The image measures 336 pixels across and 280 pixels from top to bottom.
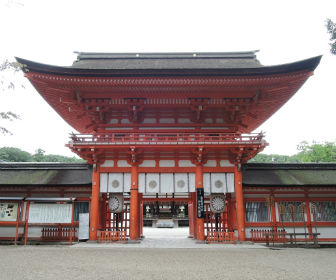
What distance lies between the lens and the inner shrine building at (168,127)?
46.6 ft

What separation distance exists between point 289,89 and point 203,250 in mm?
10152

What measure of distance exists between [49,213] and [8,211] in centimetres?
231

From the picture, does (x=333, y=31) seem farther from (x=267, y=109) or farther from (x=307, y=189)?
(x=307, y=189)

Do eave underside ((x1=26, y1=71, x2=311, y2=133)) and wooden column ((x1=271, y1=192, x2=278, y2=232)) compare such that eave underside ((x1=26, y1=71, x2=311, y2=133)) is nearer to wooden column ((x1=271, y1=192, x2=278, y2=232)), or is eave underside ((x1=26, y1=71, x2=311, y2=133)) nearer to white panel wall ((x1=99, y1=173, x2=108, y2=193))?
white panel wall ((x1=99, y1=173, x2=108, y2=193))

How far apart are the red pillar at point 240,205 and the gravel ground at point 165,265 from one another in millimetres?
2995

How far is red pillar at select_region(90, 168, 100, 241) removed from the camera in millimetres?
14818

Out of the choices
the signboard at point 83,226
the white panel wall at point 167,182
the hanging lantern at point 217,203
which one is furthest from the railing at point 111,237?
the hanging lantern at point 217,203

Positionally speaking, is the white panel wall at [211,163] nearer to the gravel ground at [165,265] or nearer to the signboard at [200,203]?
the signboard at [200,203]

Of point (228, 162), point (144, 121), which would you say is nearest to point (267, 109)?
point (228, 162)

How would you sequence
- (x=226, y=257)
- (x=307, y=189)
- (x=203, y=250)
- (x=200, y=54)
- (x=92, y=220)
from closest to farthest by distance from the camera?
(x=226, y=257), (x=203, y=250), (x=92, y=220), (x=307, y=189), (x=200, y=54)

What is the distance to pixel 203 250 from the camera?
12367 mm

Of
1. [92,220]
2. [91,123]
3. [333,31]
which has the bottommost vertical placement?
[92,220]

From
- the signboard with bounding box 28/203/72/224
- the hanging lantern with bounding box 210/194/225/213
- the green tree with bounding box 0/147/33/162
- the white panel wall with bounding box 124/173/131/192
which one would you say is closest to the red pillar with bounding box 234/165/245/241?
the hanging lantern with bounding box 210/194/225/213

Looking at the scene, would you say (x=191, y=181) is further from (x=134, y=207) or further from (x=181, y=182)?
(x=134, y=207)
